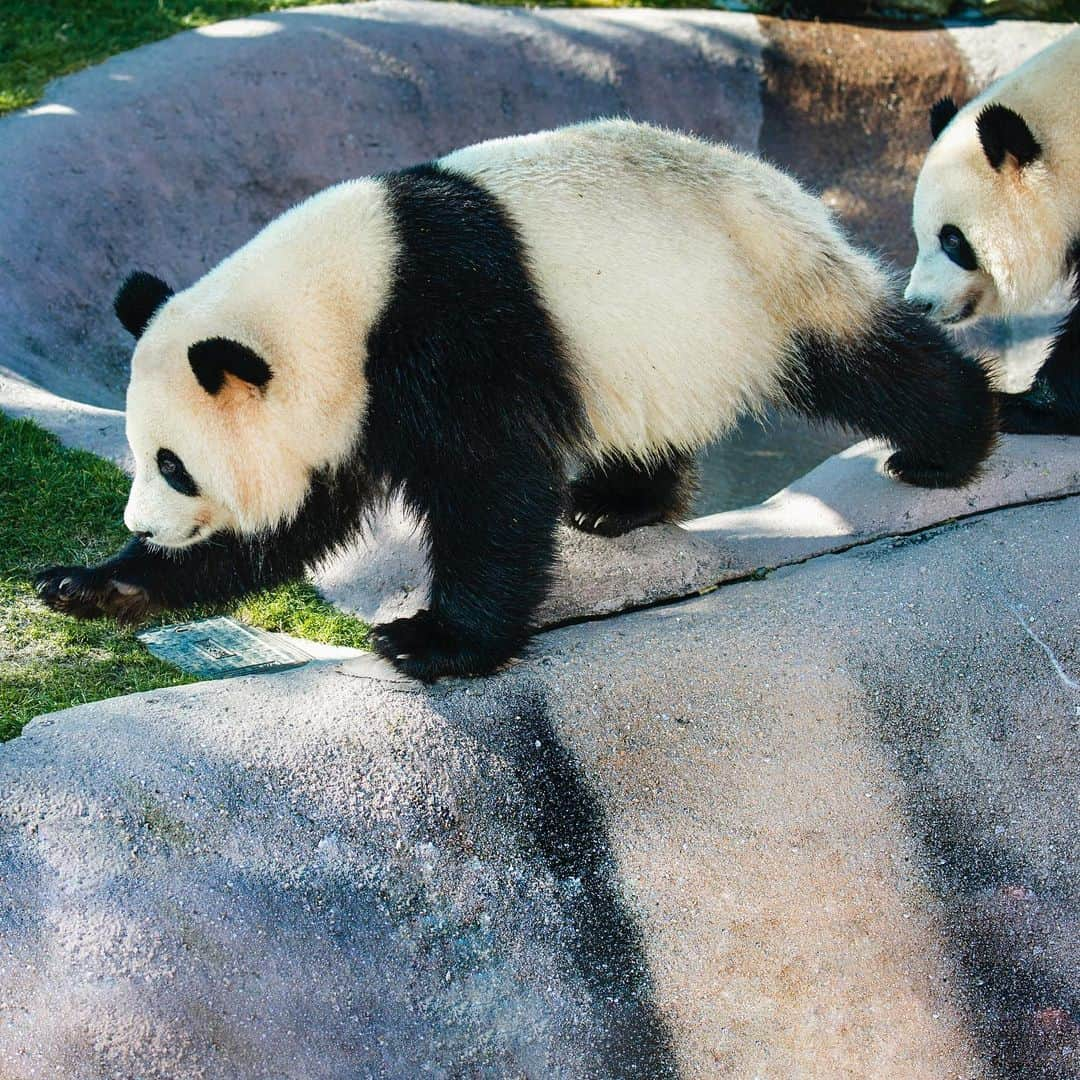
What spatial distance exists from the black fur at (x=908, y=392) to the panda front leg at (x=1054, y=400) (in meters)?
0.51

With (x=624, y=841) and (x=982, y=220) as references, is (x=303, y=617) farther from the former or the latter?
(x=982, y=220)

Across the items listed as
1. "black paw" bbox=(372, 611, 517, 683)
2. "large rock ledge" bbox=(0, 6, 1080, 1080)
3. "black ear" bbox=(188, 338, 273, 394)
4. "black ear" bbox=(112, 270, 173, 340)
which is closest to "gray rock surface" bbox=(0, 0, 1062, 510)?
"black ear" bbox=(112, 270, 173, 340)

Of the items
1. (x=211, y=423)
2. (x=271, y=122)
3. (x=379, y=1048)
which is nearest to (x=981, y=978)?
(x=379, y=1048)

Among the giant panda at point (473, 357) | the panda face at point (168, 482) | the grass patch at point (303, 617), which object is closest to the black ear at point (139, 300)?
the giant panda at point (473, 357)

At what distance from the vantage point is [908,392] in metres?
4.46

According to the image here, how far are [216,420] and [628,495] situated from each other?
1690 millimetres

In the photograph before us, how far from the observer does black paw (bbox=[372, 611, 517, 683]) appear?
3.71 m

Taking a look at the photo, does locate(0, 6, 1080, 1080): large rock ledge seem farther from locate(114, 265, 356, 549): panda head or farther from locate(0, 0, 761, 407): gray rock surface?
locate(0, 0, 761, 407): gray rock surface

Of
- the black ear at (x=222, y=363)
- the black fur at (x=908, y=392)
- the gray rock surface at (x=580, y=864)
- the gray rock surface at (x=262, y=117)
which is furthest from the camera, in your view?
the gray rock surface at (x=262, y=117)

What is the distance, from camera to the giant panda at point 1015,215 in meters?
5.14

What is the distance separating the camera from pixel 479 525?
3752 mm

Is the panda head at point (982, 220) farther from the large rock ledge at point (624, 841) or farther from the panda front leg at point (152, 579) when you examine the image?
the panda front leg at point (152, 579)

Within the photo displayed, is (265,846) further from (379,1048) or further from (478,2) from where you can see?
(478,2)

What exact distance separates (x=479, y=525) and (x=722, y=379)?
0.99 m
